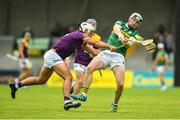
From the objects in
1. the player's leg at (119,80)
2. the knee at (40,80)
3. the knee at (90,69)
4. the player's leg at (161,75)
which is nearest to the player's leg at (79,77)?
the knee at (90,69)

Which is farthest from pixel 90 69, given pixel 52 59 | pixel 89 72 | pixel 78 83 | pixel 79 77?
pixel 79 77

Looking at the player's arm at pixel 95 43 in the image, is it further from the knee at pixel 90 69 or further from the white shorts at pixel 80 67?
the white shorts at pixel 80 67

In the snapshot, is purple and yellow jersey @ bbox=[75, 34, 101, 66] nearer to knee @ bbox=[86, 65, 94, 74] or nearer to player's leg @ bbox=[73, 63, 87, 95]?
player's leg @ bbox=[73, 63, 87, 95]

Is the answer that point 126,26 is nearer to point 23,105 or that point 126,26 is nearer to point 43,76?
point 43,76

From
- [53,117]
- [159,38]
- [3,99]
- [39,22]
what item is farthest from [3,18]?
[53,117]

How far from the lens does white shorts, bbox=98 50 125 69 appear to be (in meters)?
20.6

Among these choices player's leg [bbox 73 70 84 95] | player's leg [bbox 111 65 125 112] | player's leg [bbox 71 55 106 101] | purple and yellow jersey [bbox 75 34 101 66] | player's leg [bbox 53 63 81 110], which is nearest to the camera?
player's leg [bbox 53 63 81 110]

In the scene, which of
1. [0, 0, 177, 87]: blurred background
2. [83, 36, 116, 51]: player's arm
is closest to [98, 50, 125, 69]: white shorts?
[83, 36, 116, 51]: player's arm

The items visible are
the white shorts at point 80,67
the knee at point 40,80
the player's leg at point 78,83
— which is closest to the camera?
the knee at point 40,80

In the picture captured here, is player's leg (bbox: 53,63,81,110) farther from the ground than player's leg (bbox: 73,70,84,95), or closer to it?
closer to it

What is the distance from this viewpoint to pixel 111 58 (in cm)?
2075

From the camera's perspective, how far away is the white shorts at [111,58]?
20625mm

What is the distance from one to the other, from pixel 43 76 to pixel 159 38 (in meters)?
25.1

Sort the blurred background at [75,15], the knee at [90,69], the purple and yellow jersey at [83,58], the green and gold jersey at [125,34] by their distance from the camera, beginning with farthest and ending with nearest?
the blurred background at [75,15] < the purple and yellow jersey at [83,58] < the knee at [90,69] < the green and gold jersey at [125,34]
